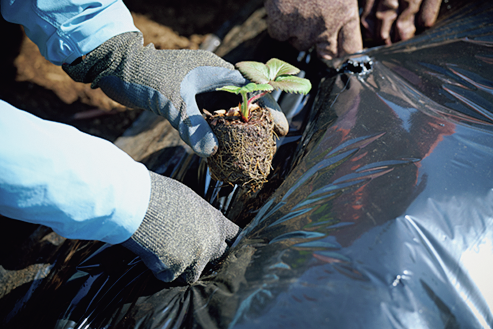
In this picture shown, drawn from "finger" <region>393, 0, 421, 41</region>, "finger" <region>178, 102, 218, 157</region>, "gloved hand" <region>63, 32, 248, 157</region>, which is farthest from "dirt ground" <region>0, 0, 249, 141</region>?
"finger" <region>393, 0, 421, 41</region>

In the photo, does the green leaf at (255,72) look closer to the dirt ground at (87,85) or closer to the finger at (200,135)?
the finger at (200,135)

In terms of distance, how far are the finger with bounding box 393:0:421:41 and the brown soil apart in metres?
0.91

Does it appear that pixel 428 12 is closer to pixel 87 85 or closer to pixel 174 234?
pixel 174 234

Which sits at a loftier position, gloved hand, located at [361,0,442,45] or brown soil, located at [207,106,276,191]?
gloved hand, located at [361,0,442,45]

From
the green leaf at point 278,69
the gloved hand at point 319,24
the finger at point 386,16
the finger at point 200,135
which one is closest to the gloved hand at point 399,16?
the finger at point 386,16

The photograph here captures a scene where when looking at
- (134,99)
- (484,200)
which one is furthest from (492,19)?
(134,99)

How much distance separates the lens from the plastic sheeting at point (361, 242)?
622 mm

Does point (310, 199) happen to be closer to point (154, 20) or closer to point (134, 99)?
point (134, 99)

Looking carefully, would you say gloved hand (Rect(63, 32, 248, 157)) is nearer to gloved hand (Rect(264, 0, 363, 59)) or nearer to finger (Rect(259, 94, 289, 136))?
finger (Rect(259, 94, 289, 136))

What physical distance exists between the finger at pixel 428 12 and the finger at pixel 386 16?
0.12 m

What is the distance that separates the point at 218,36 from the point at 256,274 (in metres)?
1.59

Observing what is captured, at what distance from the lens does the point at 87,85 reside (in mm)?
1942

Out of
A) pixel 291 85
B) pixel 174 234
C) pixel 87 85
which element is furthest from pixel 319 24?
pixel 87 85

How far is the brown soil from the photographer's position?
3.14 ft
